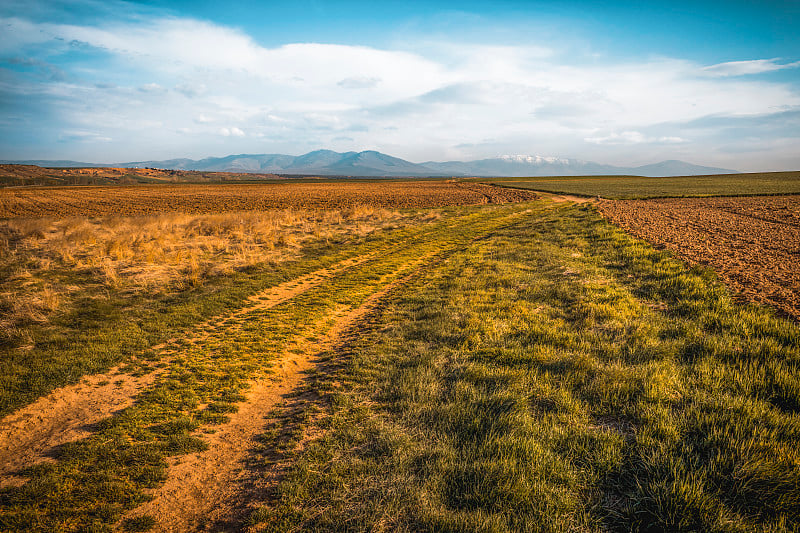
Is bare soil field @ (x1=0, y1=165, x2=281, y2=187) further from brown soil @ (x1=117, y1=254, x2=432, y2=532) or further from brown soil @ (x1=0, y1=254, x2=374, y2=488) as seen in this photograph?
brown soil @ (x1=117, y1=254, x2=432, y2=532)

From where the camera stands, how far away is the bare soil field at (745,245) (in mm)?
8398

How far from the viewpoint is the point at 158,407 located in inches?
217

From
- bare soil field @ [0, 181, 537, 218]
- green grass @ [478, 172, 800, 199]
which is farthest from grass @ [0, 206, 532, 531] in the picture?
green grass @ [478, 172, 800, 199]

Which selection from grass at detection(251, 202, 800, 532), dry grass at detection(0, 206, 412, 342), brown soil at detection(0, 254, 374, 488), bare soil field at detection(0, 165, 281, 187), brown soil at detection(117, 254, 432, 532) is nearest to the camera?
grass at detection(251, 202, 800, 532)

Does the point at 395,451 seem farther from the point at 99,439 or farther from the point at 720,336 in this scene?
the point at 720,336

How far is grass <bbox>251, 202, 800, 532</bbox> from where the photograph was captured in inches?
125

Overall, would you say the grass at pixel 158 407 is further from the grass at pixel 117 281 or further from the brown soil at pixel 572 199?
the brown soil at pixel 572 199

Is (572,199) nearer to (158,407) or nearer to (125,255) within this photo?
(125,255)

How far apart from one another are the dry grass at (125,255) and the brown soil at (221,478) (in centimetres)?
666

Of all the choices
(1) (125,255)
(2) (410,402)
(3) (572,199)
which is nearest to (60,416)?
(2) (410,402)

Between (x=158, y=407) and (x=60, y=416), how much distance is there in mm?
1508

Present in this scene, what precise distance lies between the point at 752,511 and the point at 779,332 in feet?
16.3

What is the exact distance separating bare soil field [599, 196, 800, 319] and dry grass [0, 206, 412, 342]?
636 inches

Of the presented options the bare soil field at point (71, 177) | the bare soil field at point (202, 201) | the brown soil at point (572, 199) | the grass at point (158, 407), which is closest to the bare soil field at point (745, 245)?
the grass at point (158, 407)
